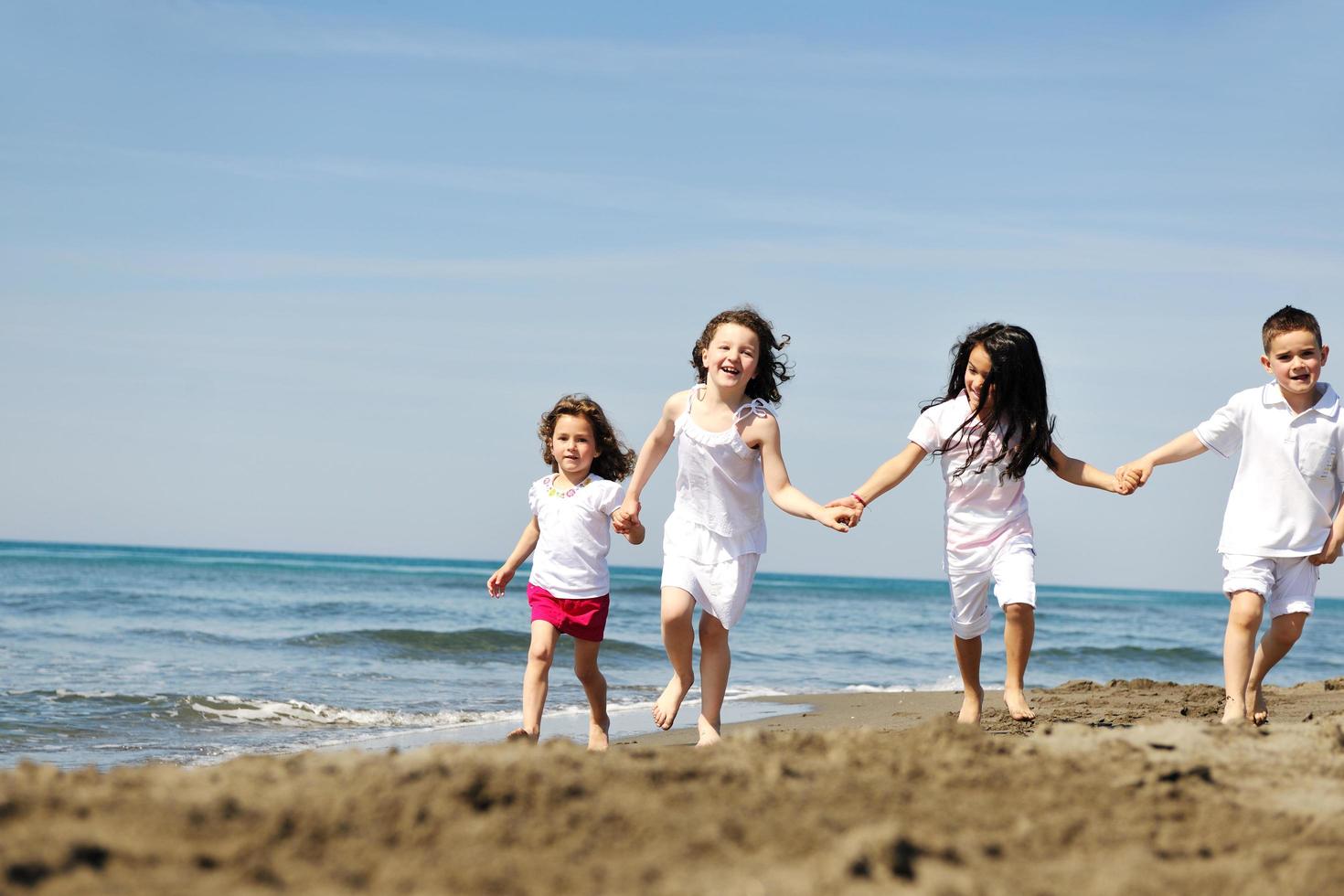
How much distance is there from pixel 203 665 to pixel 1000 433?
7.91 m

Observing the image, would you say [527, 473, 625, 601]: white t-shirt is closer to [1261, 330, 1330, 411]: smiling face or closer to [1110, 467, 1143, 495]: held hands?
[1110, 467, 1143, 495]: held hands

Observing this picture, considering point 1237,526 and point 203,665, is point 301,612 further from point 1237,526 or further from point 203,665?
point 1237,526

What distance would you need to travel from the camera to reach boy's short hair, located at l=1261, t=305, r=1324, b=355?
18.1ft

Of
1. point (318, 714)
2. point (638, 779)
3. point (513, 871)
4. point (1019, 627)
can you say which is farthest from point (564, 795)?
point (318, 714)

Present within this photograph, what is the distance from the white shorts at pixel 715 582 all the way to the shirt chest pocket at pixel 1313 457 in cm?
257

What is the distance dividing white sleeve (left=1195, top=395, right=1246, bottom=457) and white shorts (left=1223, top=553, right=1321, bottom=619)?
52 centimetres

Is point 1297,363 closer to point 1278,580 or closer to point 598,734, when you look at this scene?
point 1278,580

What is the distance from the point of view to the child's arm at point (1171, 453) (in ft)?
19.0

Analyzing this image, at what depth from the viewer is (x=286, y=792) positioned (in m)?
2.42

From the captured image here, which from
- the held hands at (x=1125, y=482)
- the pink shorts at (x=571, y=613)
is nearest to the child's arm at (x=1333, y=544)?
the held hands at (x=1125, y=482)

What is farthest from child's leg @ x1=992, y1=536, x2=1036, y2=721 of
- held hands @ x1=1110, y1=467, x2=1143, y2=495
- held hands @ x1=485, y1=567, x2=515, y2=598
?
held hands @ x1=485, y1=567, x2=515, y2=598

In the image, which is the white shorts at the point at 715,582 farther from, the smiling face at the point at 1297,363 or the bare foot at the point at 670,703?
the smiling face at the point at 1297,363

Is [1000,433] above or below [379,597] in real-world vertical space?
above

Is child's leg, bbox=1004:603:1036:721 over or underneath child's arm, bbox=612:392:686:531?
underneath
